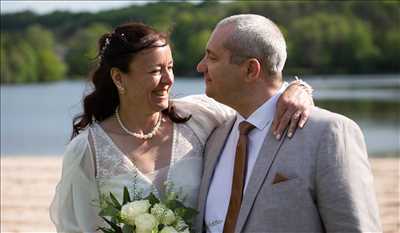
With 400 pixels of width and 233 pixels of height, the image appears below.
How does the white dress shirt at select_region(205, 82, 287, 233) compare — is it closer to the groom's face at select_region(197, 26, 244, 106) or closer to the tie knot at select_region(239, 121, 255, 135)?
the tie knot at select_region(239, 121, 255, 135)

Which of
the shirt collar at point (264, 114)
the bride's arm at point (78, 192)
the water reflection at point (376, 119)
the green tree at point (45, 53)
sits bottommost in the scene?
the green tree at point (45, 53)

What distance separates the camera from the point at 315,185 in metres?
3.34

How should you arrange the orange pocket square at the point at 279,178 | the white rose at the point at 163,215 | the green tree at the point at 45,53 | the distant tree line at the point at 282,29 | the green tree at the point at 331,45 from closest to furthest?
1. the orange pocket square at the point at 279,178
2. the white rose at the point at 163,215
3. the distant tree line at the point at 282,29
4. the green tree at the point at 45,53
5. the green tree at the point at 331,45

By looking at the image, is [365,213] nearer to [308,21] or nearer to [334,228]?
[334,228]

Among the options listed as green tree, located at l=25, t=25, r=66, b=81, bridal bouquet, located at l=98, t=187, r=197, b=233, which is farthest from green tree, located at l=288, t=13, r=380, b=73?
bridal bouquet, located at l=98, t=187, r=197, b=233

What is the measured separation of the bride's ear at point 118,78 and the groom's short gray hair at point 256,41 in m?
0.78

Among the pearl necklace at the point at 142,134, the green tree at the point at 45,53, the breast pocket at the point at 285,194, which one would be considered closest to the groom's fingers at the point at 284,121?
the breast pocket at the point at 285,194

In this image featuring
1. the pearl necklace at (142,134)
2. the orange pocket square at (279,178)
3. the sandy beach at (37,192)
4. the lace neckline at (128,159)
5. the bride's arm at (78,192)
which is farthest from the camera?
the sandy beach at (37,192)

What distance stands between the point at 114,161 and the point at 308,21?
153ft

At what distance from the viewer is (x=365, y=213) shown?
3295 millimetres

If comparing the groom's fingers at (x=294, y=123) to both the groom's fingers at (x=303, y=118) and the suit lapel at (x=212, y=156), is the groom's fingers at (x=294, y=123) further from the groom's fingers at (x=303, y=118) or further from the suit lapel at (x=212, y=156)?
the suit lapel at (x=212, y=156)

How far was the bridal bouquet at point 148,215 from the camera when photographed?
11.7ft

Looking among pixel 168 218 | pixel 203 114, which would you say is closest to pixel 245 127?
pixel 168 218

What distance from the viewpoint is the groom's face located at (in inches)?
142
